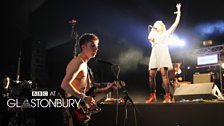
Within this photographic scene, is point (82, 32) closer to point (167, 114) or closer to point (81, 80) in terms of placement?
point (167, 114)

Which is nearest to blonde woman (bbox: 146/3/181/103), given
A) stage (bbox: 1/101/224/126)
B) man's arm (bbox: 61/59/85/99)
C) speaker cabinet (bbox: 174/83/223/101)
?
speaker cabinet (bbox: 174/83/223/101)

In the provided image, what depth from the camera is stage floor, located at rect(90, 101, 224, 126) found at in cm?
367

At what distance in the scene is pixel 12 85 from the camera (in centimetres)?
747

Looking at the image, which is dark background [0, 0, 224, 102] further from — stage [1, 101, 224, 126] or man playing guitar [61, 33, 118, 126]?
man playing guitar [61, 33, 118, 126]

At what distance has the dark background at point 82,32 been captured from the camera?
28.9 feet

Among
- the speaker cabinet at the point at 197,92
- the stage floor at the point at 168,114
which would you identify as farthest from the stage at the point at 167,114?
the speaker cabinet at the point at 197,92

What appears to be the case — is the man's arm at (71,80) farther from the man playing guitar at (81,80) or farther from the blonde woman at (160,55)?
the blonde woman at (160,55)

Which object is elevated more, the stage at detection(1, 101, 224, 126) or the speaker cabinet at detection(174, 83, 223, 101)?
the speaker cabinet at detection(174, 83, 223, 101)

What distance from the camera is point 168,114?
163 inches

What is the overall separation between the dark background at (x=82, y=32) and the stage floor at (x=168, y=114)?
3.55 m

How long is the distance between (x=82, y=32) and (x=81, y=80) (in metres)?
6.38

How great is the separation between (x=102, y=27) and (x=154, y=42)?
4.58 metres

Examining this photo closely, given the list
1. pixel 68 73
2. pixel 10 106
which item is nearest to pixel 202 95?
pixel 68 73

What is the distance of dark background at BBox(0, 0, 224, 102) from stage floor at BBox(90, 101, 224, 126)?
3546mm
